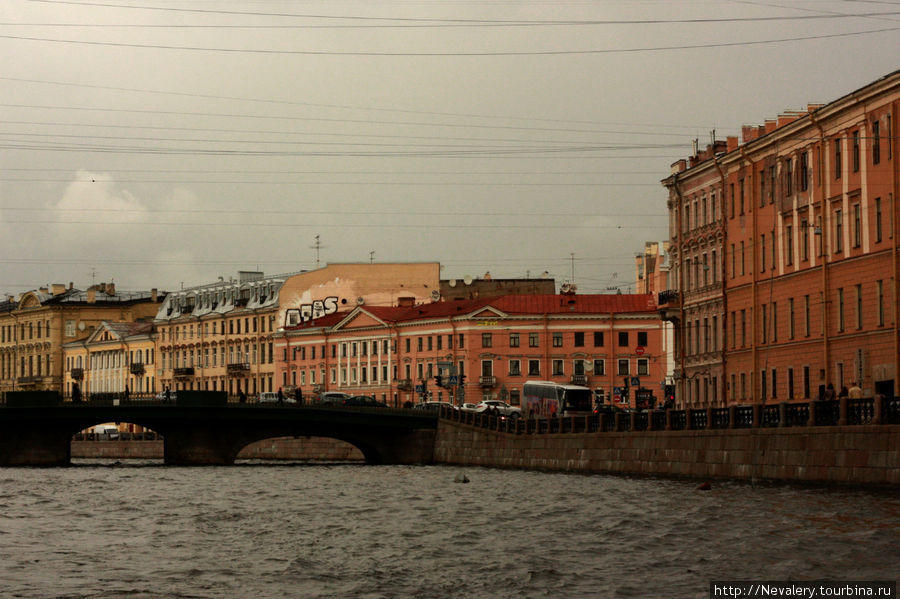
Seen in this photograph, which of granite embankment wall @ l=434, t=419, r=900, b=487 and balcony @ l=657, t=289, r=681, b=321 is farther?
balcony @ l=657, t=289, r=681, b=321

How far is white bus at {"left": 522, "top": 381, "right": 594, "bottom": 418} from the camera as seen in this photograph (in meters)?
83.1

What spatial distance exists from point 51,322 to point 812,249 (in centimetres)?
9897

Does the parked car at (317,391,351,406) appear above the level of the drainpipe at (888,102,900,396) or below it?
below

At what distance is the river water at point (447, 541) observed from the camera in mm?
27828

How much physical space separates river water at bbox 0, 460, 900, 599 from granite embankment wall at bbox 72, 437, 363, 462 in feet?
136

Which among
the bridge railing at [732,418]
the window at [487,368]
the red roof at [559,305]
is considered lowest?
the bridge railing at [732,418]

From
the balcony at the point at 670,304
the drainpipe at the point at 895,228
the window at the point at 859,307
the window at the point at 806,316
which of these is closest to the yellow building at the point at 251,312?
the balcony at the point at 670,304

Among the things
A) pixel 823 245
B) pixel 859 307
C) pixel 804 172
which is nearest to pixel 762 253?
pixel 804 172

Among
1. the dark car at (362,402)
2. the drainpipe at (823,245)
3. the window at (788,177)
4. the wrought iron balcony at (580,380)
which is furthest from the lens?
the wrought iron balcony at (580,380)

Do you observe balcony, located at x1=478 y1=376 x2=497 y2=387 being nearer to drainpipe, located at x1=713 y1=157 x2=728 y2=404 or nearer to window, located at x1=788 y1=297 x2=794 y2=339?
drainpipe, located at x1=713 y1=157 x2=728 y2=404

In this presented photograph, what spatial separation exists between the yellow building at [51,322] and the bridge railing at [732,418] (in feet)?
273

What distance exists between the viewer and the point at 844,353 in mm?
59625

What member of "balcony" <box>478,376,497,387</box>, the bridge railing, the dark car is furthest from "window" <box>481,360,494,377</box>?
the bridge railing

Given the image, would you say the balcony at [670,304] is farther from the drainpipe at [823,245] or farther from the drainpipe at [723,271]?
the drainpipe at [823,245]
